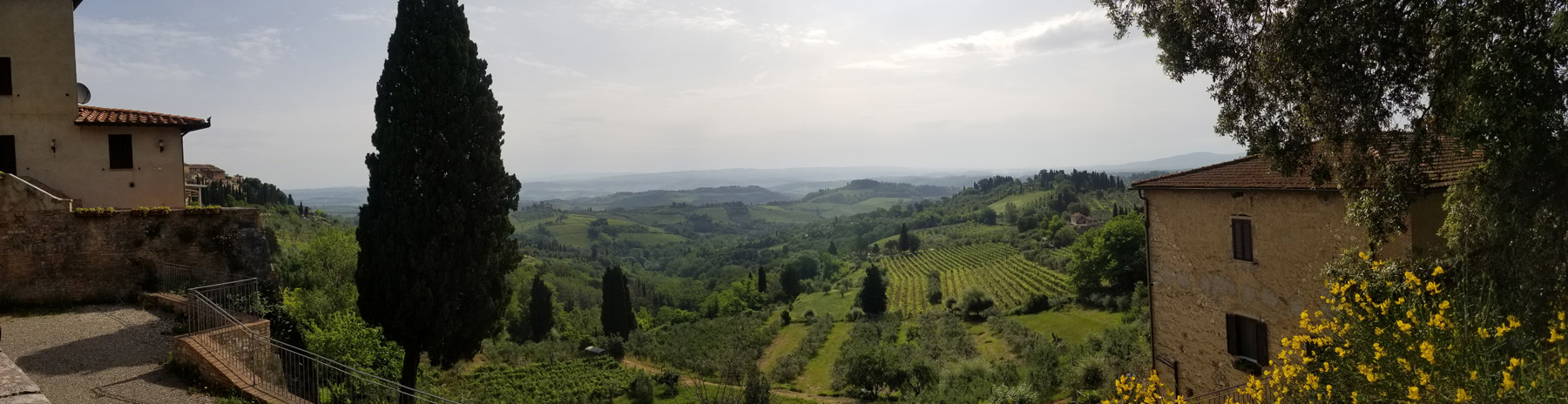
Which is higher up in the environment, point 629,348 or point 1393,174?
point 1393,174

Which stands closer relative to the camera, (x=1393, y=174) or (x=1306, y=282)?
(x=1393, y=174)

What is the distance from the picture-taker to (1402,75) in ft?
24.9

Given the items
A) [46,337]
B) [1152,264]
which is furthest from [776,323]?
[46,337]

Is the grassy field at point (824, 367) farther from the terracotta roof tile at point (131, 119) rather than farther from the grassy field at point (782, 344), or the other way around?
the terracotta roof tile at point (131, 119)

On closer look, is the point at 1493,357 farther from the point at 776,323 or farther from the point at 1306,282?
the point at 776,323

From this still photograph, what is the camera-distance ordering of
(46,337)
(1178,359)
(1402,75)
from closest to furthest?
(1402,75), (46,337), (1178,359)

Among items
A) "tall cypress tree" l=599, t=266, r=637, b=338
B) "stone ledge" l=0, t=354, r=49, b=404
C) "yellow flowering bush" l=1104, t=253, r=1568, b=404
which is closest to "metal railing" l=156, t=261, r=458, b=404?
"stone ledge" l=0, t=354, r=49, b=404

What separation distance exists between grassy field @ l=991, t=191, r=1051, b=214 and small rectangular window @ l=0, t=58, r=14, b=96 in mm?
139451

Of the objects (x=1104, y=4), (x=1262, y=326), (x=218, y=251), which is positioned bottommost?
(x=1262, y=326)

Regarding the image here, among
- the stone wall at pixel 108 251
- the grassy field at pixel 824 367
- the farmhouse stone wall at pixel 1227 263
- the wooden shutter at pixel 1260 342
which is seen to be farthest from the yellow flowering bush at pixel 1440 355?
the grassy field at pixel 824 367

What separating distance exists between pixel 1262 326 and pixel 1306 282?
4.50ft

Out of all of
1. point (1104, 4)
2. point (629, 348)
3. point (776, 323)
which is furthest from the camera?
point (776, 323)

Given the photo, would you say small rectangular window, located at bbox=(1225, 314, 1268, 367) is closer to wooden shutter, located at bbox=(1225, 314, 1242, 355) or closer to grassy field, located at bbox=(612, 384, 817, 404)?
wooden shutter, located at bbox=(1225, 314, 1242, 355)

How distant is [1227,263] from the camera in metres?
13.4
